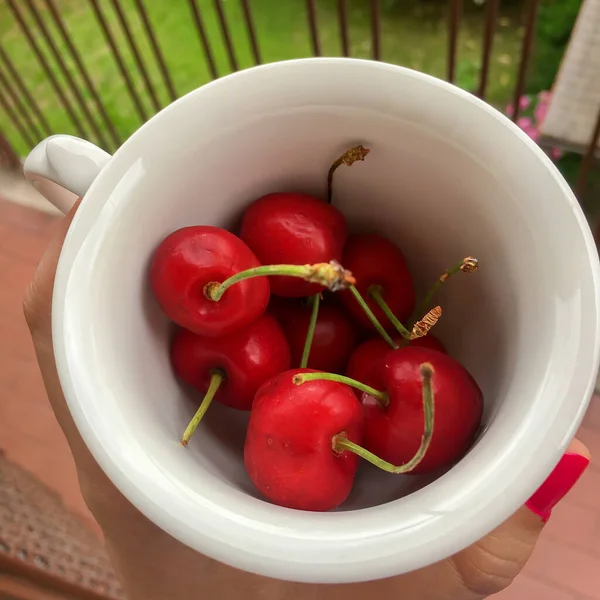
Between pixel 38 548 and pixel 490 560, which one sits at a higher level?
Answer: pixel 490 560

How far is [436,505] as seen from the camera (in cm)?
26

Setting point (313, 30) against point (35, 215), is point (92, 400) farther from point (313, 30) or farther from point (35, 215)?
point (35, 215)

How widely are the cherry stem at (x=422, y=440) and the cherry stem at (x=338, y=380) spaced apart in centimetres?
2

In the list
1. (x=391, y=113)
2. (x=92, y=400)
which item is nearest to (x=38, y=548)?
(x=92, y=400)

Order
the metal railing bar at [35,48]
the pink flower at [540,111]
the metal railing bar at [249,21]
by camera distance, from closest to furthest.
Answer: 1. the metal railing bar at [249,21]
2. the metal railing bar at [35,48]
3. the pink flower at [540,111]

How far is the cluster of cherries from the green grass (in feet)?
2.93

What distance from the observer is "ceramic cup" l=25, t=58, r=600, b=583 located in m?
0.26

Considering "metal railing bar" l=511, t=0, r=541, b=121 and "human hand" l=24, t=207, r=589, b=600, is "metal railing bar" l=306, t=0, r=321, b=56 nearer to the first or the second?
"metal railing bar" l=511, t=0, r=541, b=121

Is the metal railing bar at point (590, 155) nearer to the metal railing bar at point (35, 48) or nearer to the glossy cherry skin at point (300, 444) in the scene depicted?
the glossy cherry skin at point (300, 444)

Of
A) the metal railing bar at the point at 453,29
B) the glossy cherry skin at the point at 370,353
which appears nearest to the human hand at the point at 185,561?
the glossy cherry skin at the point at 370,353

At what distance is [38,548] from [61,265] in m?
0.40

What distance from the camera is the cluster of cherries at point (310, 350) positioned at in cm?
30

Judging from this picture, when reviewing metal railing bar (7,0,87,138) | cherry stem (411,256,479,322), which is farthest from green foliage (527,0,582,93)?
cherry stem (411,256,479,322)

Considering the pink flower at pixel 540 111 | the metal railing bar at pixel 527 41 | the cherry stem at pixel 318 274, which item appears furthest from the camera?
the pink flower at pixel 540 111
